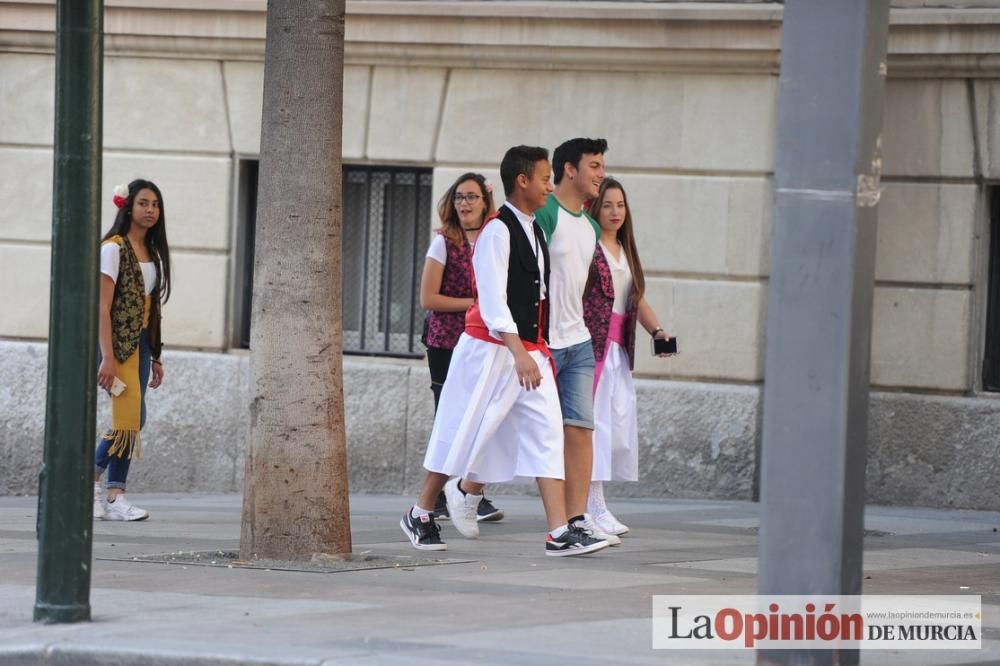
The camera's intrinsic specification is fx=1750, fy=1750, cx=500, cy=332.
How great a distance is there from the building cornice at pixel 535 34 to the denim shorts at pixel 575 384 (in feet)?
12.5

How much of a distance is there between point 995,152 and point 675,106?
214 centimetres

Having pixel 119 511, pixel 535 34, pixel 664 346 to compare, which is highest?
pixel 535 34

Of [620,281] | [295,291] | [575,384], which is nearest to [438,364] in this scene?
[620,281]

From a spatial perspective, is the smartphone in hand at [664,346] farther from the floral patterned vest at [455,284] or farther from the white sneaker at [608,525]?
the floral patterned vest at [455,284]

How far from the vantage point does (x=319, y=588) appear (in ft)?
23.0

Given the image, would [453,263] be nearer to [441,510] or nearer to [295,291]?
[441,510]

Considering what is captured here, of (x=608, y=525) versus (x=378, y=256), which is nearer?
(x=608, y=525)

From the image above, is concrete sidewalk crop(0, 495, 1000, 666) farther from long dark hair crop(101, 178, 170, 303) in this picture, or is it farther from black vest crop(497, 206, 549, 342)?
long dark hair crop(101, 178, 170, 303)

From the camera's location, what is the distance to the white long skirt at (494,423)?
8.26 m

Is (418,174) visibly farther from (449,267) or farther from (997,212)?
(997,212)

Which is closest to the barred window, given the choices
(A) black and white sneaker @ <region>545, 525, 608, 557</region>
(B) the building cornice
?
(B) the building cornice

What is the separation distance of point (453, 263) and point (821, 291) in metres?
4.82

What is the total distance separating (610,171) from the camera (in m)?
12.1

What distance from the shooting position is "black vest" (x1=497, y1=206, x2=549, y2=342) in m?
8.29
